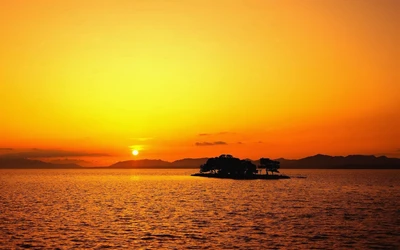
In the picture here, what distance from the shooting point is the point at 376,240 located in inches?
2413

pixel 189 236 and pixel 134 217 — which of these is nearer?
pixel 189 236

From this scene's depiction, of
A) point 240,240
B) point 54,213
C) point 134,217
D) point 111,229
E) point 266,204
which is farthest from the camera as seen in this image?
point 266,204

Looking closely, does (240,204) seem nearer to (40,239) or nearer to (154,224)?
(154,224)

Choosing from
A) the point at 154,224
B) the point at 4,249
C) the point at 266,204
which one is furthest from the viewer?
the point at 266,204

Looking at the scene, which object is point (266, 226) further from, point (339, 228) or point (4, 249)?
point (4, 249)

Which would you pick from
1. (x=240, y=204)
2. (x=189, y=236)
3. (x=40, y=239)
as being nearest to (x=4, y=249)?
(x=40, y=239)

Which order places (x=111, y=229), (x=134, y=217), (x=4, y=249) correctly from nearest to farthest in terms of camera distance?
1. (x=4, y=249)
2. (x=111, y=229)
3. (x=134, y=217)

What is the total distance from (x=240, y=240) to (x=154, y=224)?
2069 cm

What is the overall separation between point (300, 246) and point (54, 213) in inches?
2305

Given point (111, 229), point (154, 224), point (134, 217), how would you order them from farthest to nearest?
point (134, 217)
point (154, 224)
point (111, 229)

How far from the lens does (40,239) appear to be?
60906mm

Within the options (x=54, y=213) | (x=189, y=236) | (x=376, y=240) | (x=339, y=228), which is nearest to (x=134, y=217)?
(x=54, y=213)

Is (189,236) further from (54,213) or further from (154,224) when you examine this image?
(54,213)

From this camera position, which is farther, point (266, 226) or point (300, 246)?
point (266, 226)
